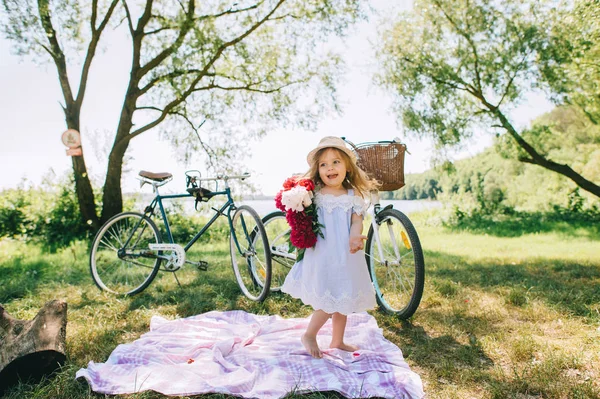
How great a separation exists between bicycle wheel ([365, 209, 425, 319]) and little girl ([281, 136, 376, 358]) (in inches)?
22.0

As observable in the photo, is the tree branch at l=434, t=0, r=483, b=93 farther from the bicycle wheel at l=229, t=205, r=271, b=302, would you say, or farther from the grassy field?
the bicycle wheel at l=229, t=205, r=271, b=302

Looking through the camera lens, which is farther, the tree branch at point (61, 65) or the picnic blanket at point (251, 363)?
the tree branch at point (61, 65)

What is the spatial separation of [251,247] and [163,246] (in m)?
0.93

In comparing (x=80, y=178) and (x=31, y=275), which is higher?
(x=80, y=178)

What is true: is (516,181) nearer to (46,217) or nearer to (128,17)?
(128,17)

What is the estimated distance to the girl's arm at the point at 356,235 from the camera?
2746 millimetres

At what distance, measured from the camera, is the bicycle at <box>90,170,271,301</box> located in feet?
13.7

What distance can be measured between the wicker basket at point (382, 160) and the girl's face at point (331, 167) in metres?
0.64

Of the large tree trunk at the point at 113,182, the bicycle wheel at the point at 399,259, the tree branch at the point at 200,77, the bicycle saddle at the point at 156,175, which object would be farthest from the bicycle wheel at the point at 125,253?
the tree branch at the point at 200,77

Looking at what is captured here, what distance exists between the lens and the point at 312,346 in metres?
2.87

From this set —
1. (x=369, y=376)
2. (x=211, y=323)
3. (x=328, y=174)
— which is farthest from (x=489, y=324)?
(x=211, y=323)

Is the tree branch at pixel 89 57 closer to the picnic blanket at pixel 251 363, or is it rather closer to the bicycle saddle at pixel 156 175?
the bicycle saddle at pixel 156 175

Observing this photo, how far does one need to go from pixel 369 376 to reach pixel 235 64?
793 centimetres

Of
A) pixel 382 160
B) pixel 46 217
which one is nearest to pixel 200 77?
pixel 46 217
